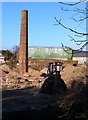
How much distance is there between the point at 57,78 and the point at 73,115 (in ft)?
36.9

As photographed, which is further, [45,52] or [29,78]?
[45,52]

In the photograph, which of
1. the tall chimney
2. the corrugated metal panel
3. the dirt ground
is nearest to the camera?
the dirt ground

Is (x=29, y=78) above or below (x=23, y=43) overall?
below

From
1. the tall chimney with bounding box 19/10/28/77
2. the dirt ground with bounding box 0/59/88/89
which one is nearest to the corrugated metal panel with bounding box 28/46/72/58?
the dirt ground with bounding box 0/59/88/89

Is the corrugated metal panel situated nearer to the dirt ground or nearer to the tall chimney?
the dirt ground

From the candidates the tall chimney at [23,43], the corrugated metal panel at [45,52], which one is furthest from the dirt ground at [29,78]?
the corrugated metal panel at [45,52]

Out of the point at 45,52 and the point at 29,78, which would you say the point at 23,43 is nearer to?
the point at 29,78

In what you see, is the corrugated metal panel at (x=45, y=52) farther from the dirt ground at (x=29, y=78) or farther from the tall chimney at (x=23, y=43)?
the tall chimney at (x=23, y=43)

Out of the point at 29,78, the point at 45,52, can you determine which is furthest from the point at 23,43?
the point at 45,52

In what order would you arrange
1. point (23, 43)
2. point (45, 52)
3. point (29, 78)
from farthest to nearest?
point (45, 52), point (23, 43), point (29, 78)

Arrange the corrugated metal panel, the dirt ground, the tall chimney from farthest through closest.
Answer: the corrugated metal panel, the tall chimney, the dirt ground

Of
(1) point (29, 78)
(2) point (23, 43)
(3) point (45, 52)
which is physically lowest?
(1) point (29, 78)

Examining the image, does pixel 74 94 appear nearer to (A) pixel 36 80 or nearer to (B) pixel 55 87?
(B) pixel 55 87

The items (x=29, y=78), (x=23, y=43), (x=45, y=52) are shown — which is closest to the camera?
(x=29, y=78)
